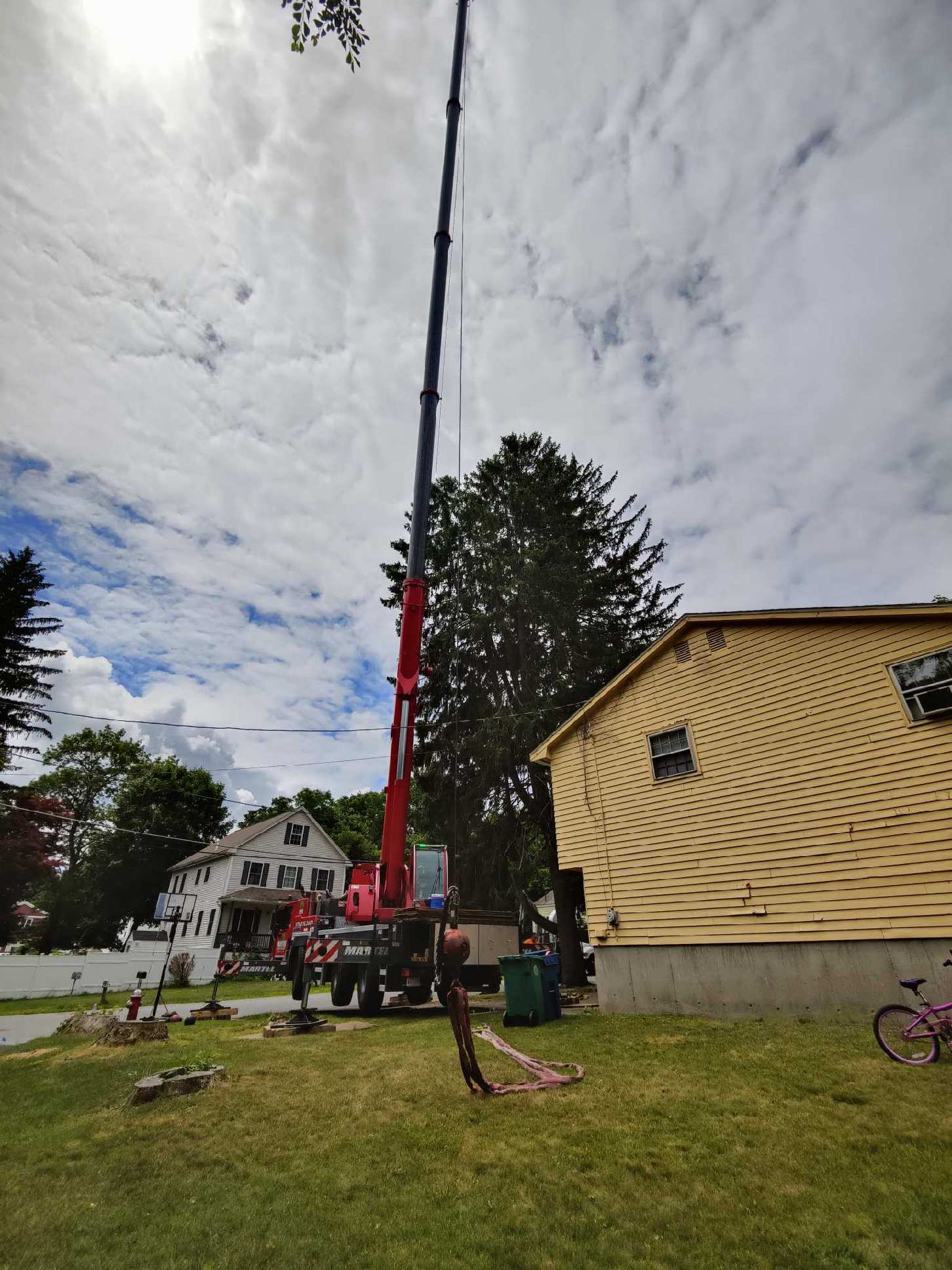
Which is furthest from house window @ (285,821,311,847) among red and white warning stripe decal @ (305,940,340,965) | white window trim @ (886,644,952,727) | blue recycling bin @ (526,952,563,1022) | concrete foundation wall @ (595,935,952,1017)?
white window trim @ (886,644,952,727)

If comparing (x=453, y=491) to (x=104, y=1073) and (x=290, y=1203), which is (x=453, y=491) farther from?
(x=290, y=1203)

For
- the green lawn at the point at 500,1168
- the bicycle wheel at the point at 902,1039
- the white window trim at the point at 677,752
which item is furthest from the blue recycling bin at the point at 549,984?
the bicycle wheel at the point at 902,1039

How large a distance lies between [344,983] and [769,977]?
9749mm

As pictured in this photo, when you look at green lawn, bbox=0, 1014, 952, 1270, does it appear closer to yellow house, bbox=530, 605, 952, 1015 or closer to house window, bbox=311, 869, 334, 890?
yellow house, bbox=530, 605, 952, 1015

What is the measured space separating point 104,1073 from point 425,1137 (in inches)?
218

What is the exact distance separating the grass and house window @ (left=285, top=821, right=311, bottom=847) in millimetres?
11595

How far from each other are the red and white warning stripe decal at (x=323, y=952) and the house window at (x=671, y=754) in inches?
318

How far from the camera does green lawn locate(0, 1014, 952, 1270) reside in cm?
341

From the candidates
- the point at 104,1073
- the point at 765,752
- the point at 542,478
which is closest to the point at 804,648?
the point at 765,752

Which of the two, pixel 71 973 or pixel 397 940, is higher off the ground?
pixel 397 940

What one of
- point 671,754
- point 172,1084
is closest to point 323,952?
point 172,1084

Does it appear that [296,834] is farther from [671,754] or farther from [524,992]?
[671,754]

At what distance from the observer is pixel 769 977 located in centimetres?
997

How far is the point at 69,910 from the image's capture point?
3881 centimetres
